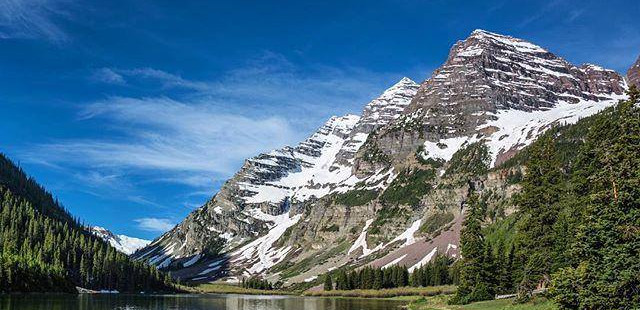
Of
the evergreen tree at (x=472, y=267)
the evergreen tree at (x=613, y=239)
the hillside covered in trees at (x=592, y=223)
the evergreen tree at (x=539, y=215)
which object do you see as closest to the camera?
the evergreen tree at (x=613, y=239)

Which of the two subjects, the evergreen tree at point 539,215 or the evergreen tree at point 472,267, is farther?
the evergreen tree at point 472,267

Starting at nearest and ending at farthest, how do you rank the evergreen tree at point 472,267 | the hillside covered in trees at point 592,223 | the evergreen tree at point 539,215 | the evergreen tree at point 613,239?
1. the evergreen tree at point 613,239
2. the hillside covered in trees at point 592,223
3. the evergreen tree at point 539,215
4. the evergreen tree at point 472,267

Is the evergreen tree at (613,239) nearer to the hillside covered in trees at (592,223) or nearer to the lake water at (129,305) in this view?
the hillside covered in trees at (592,223)

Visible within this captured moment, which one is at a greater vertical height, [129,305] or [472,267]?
[472,267]

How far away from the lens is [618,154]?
166 ft

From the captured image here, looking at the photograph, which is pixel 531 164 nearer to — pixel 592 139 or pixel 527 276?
pixel 592 139

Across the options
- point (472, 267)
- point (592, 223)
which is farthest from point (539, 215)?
point (592, 223)

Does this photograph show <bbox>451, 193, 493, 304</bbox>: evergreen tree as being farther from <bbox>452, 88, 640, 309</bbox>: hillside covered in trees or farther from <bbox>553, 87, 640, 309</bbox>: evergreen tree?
<bbox>553, 87, 640, 309</bbox>: evergreen tree

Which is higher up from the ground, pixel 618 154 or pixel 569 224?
pixel 618 154

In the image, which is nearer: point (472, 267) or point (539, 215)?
point (539, 215)

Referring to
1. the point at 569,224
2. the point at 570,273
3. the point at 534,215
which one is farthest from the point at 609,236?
the point at 534,215

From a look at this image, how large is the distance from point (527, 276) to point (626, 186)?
28.1 meters

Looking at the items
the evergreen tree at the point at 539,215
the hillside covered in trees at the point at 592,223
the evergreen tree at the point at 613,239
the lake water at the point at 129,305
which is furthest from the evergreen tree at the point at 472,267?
the evergreen tree at the point at 613,239

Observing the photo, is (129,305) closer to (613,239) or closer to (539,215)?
(539,215)
